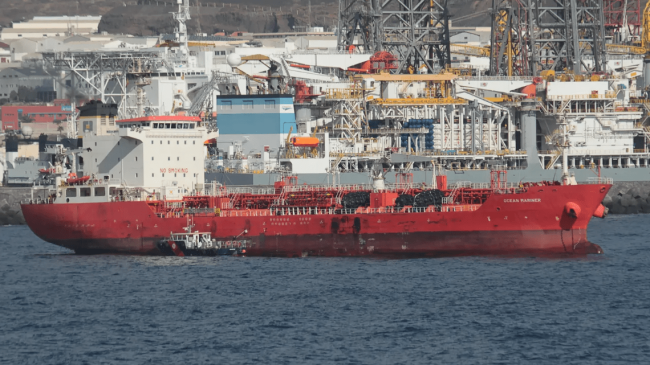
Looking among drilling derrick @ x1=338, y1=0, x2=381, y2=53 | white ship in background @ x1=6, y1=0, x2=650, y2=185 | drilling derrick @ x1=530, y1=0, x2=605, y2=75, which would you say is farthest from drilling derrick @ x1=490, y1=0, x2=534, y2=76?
drilling derrick @ x1=338, y1=0, x2=381, y2=53

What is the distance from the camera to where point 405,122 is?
244ft

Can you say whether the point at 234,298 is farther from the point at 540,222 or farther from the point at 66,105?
the point at 66,105

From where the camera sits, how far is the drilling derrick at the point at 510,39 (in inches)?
3189

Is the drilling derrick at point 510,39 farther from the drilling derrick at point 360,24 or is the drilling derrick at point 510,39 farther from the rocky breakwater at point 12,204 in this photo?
the rocky breakwater at point 12,204

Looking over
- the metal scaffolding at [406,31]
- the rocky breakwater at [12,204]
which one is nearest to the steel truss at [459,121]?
the metal scaffolding at [406,31]

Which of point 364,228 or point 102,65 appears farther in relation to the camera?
point 102,65

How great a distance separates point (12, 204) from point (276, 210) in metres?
27.6

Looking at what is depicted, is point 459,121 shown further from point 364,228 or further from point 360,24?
point 364,228

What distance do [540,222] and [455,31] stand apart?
365ft

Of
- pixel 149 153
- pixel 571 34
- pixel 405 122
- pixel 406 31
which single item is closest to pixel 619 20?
pixel 571 34

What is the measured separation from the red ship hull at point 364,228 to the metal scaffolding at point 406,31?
36.6 metres

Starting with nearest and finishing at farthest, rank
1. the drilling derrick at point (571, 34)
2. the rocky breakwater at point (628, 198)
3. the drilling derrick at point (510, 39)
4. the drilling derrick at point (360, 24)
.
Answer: the rocky breakwater at point (628, 198) → the drilling derrick at point (571, 34) → the drilling derrick at point (510, 39) → the drilling derrick at point (360, 24)

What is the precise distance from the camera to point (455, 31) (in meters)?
154

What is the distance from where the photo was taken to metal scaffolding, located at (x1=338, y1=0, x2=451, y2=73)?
8456 centimetres
